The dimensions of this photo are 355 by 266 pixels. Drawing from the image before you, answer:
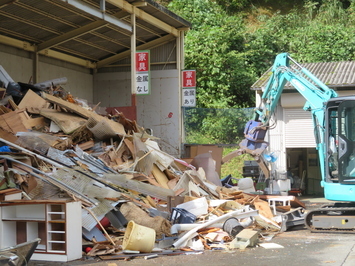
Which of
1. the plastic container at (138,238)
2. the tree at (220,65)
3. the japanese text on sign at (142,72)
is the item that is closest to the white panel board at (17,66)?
the japanese text on sign at (142,72)

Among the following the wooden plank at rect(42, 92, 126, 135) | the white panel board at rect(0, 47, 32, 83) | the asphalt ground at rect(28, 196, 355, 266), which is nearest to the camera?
the asphalt ground at rect(28, 196, 355, 266)

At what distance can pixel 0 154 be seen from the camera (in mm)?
10633

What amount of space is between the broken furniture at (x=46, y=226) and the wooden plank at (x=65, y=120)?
4562 millimetres

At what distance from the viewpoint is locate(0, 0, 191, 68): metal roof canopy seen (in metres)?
17.2

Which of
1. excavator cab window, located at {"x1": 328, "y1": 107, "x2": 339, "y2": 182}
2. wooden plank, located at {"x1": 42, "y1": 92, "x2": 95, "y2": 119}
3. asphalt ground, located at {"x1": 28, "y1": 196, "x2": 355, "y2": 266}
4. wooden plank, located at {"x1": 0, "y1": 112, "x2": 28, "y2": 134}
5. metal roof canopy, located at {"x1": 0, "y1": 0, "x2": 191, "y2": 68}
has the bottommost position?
asphalt ground, located at {"x1": 28, "y1": 196, "x2": 355, "y2": 266}

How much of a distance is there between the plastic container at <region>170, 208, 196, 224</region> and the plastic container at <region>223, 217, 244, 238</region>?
677 mm

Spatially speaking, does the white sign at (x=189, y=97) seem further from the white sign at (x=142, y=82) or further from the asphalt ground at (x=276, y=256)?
the asphalt ground at (x=276, y=256)

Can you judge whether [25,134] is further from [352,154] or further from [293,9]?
[293,9]

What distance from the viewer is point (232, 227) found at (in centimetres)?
1055

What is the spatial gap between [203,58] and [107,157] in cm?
1383

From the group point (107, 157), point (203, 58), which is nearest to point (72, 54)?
point (203, 58)

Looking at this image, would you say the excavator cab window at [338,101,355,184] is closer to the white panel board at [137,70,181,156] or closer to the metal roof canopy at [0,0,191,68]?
the metal roof canopy at [0,0,191,68]

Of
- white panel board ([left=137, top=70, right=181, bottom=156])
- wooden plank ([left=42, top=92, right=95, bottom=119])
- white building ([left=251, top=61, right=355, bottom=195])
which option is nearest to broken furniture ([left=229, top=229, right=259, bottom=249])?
wooden plank ([left=42, top=92, right=95, bottom=119])

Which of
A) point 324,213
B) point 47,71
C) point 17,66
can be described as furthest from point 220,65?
point 324,213
